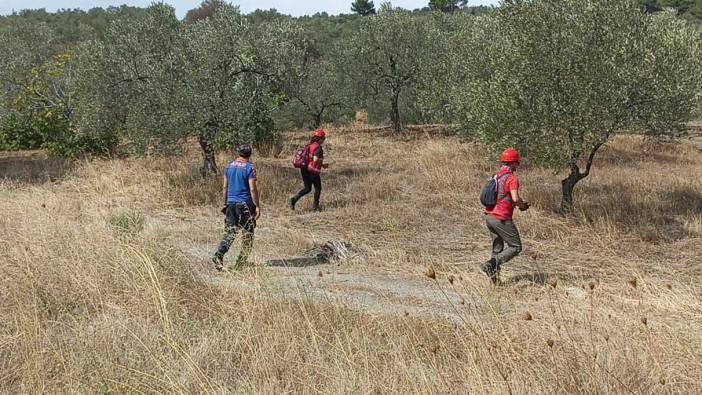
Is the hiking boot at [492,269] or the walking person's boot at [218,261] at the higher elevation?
the walking person's boot at [218,261]

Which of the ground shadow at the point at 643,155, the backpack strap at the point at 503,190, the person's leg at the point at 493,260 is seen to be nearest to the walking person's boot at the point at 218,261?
the person's leg at the point at 493,260

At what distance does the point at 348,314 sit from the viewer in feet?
18.2

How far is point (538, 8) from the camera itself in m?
11.8

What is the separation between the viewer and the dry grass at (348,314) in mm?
3945

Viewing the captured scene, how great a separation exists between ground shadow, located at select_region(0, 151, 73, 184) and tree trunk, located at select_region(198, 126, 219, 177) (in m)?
3.51

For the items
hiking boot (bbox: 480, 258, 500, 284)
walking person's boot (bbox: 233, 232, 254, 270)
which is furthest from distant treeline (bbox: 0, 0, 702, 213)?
walking person's boot (bbox: 233, 232, 254, 270)

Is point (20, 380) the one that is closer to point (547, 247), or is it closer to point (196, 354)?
point (196, 354)

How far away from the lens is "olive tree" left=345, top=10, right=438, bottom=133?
25.5m

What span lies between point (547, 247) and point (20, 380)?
8.32m

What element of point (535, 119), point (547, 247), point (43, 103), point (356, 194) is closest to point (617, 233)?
point (547, 247)

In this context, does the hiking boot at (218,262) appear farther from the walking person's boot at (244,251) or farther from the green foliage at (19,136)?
the green foliage at (19,136)

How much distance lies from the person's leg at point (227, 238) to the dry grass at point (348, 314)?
302 millimetres

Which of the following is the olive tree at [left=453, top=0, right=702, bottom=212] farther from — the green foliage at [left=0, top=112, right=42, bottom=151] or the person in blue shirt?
the green foliage at [left=0, top=112, right=42, bottom=151]

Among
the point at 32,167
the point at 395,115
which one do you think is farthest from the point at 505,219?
the point at 395,115
